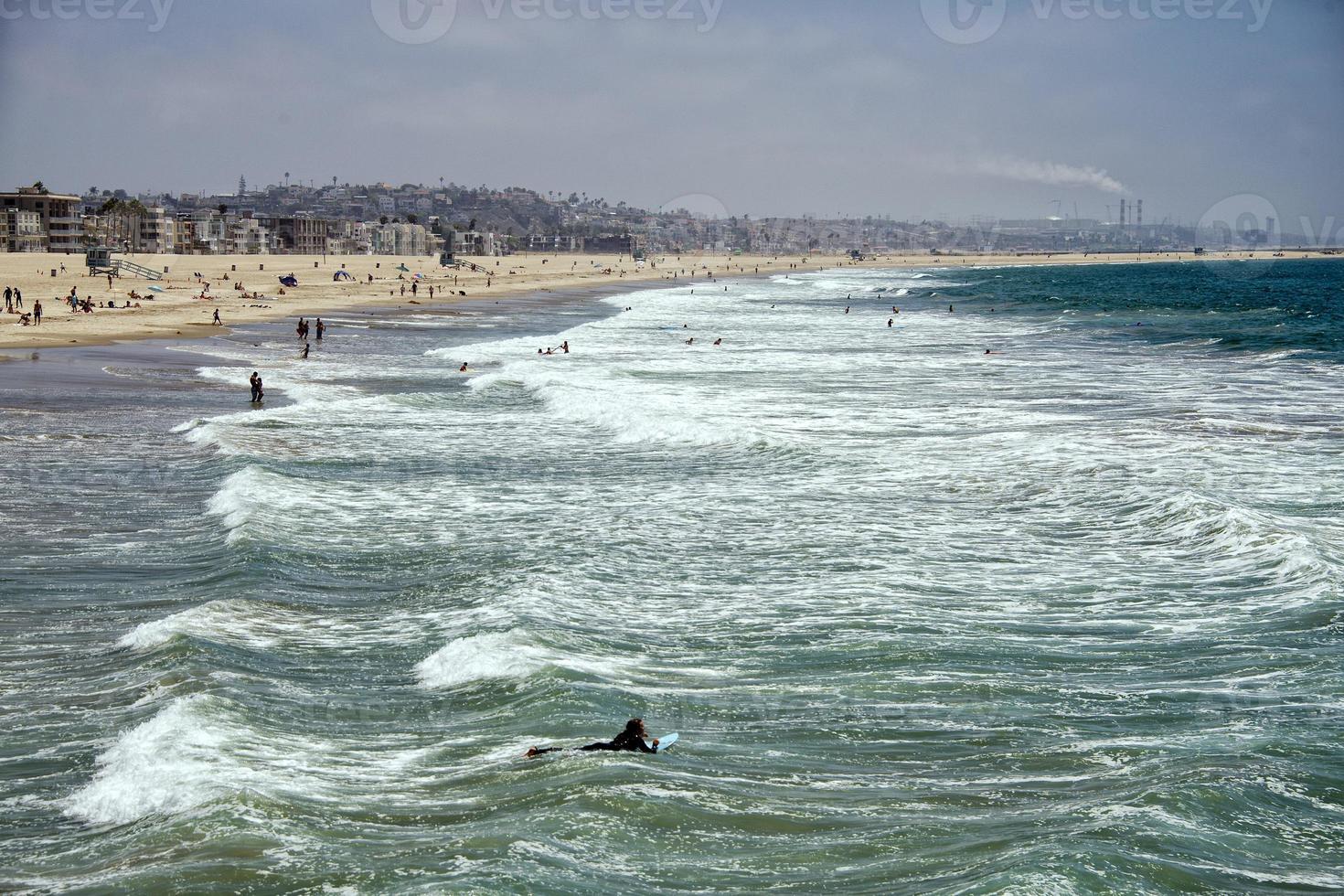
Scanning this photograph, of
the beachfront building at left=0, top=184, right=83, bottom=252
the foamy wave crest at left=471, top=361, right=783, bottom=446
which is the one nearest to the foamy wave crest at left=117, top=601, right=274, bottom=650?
the foamy wave crest at left=471, top=361, right=783, bottom=446

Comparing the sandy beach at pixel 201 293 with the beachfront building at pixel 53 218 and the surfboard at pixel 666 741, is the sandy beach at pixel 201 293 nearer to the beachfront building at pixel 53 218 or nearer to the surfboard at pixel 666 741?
the beachfront building at pixel 53 218

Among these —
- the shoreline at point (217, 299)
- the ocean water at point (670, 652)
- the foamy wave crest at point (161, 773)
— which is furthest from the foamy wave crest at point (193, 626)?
the shoreline at point (217, 299)

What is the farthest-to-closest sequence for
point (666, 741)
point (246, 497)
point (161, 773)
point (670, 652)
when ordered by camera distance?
1. point (246, 497)
2. point (670, 652)
3. point (666, 741)
4. point (161, 773)

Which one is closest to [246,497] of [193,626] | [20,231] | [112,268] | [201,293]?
[193,626]

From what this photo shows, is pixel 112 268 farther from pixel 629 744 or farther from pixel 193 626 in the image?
pixel 629 744

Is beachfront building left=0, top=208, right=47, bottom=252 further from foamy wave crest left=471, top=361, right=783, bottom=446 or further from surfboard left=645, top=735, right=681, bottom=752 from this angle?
surfboard left=645, top=735, right=681, bottom=752

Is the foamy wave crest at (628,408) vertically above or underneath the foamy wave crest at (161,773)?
above
